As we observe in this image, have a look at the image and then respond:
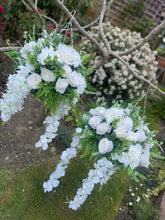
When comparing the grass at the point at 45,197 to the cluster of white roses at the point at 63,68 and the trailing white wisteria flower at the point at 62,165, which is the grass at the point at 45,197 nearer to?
the trailing white wisteria flower at the point at 62,165

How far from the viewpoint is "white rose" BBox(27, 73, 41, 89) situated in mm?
1451

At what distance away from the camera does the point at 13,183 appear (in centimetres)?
246

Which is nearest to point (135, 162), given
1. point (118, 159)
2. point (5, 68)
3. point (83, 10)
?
point (118, 159)

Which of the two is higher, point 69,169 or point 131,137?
point 131,137

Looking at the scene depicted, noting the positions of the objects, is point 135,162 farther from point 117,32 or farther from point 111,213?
point 117,32

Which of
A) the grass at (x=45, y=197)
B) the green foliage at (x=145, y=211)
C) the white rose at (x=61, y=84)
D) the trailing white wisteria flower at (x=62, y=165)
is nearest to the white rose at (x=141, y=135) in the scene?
the trailing white wisteria flower at (x=62, y=165)

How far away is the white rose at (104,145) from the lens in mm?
1587

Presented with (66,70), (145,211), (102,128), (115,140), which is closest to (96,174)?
(115,140)

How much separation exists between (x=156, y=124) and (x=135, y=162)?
362 centimetres

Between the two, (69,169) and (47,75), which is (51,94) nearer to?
(47,75)

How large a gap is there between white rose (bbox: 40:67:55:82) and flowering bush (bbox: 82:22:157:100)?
284 centimetres

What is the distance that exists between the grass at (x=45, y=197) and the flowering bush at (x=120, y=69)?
2190 mm

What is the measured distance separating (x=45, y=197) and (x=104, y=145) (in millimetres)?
1396

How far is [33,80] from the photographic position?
146 cm
